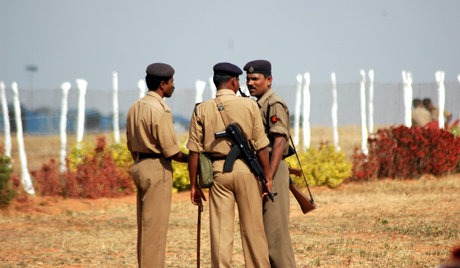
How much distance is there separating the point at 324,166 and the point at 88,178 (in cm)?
471

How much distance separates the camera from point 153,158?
4410mm

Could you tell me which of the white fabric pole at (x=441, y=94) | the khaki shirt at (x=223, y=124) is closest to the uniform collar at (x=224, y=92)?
the khaki shirt at (x=223, y=124)

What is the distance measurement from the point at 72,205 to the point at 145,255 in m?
5.67

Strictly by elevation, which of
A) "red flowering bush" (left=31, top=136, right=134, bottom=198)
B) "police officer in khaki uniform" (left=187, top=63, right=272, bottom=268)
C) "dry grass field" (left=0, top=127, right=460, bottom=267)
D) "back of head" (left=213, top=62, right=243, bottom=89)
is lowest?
"dry grass field" (left=0, top=127, right=460, bottom=267)

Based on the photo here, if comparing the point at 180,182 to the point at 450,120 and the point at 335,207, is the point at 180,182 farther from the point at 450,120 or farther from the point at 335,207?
the point at 450,120

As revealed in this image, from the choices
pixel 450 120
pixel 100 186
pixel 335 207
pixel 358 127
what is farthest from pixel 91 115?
pixel 450 120

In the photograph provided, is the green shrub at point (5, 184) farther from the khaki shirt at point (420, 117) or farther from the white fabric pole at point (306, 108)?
the khaki shirt at point (420, 117)

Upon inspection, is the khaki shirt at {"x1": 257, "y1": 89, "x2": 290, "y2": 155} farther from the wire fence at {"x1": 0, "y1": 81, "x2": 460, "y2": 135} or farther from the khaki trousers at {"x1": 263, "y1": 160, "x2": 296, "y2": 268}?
the wire fence at {"x1": 0, "y1": 81, "x2": 460, "y2": 135}

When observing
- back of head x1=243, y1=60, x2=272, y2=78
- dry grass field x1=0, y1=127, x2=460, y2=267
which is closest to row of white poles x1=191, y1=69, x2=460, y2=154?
dry grass field x1=0, y1=127, x2=460, y2=267

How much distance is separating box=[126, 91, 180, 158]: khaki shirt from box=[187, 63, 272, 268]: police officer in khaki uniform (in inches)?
7.1

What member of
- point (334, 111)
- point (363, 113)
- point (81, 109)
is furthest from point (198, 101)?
point (363, 113)

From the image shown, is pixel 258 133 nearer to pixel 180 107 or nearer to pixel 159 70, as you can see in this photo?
pixel 159 70

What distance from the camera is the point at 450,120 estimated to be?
1450cm

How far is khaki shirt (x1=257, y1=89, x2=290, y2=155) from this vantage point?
4.43 meters
